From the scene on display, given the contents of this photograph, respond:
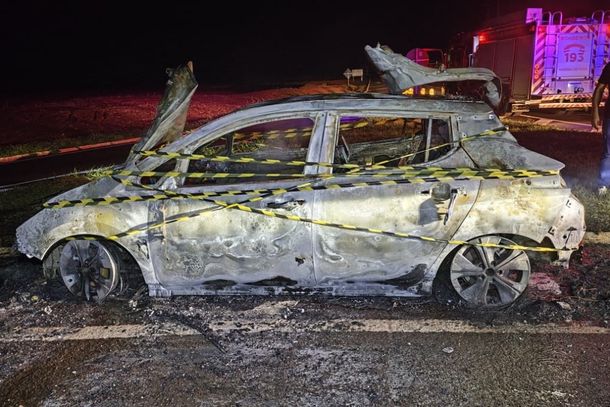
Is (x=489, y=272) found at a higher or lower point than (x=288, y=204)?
lower

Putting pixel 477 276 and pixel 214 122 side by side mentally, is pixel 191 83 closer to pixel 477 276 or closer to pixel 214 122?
pixel 214 122

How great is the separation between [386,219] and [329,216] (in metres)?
0.41

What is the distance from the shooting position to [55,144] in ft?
44.3

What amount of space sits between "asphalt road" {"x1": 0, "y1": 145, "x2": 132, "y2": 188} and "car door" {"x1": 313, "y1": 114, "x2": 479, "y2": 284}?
7.34 meters

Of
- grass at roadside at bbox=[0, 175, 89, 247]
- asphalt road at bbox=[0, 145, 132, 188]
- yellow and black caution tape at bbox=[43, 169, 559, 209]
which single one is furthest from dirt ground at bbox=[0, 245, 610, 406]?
asphalt road at bbox=[0, 145, 132, 188]

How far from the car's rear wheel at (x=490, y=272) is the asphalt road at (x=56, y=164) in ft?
26.2

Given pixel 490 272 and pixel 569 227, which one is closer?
pixel 569 227

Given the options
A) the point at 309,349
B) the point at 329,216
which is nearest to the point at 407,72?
the point at 329,216

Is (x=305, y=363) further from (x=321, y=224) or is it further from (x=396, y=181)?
(x=396, y=181)

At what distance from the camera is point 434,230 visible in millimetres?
4051

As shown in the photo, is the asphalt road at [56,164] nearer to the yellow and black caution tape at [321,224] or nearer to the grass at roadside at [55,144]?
the grass at roadside at [55,144]

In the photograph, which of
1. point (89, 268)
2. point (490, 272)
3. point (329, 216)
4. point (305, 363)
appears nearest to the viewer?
point (305, 363)

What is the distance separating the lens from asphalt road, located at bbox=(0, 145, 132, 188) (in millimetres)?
10023

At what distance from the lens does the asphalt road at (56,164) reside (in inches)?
395
